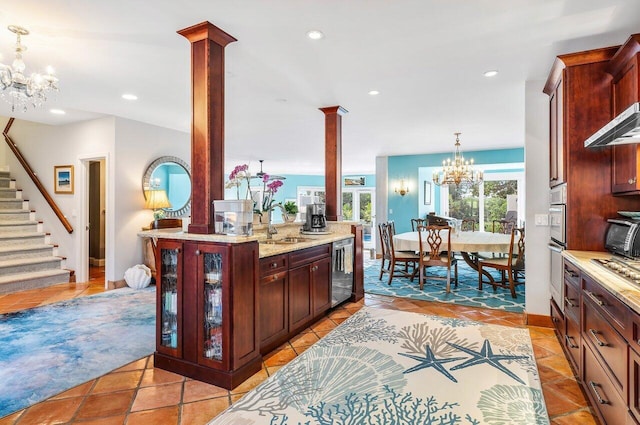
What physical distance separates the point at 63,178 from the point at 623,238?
6903mm

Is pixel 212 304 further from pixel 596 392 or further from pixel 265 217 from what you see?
pixel 596 392

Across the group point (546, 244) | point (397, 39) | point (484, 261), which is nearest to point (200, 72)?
point (397, 39)

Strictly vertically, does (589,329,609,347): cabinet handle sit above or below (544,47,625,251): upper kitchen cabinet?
below

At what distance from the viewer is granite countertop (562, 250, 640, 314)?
1.39 m

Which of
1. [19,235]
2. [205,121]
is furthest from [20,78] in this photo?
[19,235]

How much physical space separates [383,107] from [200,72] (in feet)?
8.44

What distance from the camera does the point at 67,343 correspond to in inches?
117

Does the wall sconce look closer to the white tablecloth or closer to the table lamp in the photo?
the white tablecloth

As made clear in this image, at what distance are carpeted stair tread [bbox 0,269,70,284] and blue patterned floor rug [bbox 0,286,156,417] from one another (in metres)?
1.22

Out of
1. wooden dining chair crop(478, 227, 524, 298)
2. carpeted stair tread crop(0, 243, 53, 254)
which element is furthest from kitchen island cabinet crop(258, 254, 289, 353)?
carpeted stair tread crop(0, 243, 53, 254)

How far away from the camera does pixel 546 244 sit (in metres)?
3.37

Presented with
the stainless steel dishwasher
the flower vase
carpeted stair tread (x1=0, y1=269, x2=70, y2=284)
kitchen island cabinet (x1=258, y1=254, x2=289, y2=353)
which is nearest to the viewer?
kitchen island cabinet (x1=258, y1=254, x2=289, y2=353)

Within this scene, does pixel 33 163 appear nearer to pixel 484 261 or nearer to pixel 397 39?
pixel 397 39

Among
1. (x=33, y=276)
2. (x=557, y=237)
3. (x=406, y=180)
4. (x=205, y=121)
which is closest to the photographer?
(x=205, y=121)
